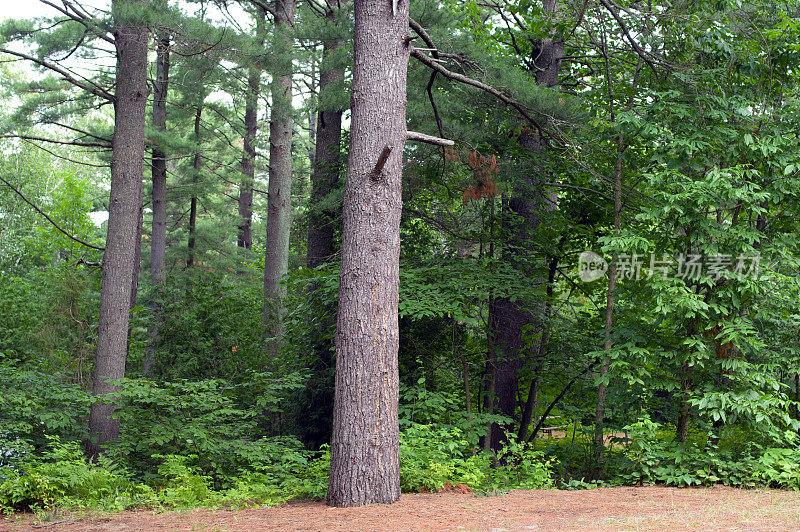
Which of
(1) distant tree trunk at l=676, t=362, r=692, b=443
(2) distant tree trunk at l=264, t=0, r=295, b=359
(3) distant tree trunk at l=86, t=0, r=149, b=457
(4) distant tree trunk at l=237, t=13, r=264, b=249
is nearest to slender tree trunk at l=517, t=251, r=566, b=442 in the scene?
(1) distant tree trunk at l=676, t=362, r=692, b=443

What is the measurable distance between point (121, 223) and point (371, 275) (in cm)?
476

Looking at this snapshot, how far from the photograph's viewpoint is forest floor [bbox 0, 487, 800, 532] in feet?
13.7

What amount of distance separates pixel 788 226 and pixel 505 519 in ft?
15.6

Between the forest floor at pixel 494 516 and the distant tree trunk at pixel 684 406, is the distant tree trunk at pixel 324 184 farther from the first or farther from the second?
the forest floor at pixel 494 516

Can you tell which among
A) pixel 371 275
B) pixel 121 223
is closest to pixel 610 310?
pixel 371 275

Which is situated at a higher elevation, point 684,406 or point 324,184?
point 324,184

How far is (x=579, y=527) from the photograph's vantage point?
4.20 m

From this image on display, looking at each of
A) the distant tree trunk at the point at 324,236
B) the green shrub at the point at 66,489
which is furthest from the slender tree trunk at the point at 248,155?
the green shrub at the point at 66,489

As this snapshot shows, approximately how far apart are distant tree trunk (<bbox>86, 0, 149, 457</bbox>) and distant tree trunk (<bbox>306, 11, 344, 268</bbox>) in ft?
8.72

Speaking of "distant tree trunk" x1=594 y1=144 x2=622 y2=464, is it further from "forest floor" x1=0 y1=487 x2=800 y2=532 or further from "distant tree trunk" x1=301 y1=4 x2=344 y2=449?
"distant tree trunk" x1=301 y1=4 x2=344 y2=449

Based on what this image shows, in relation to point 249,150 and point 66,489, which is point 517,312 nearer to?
point 66,489

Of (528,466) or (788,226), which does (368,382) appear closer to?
(528,466)

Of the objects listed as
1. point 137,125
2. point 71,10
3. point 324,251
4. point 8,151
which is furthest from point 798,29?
point 8,151

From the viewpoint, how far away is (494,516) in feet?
14.9
